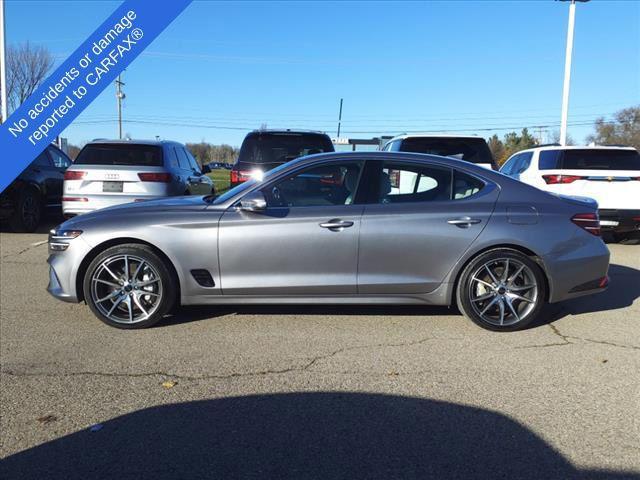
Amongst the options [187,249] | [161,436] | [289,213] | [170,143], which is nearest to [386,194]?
[289,213]

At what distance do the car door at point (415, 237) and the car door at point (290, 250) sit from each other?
147 millimetres

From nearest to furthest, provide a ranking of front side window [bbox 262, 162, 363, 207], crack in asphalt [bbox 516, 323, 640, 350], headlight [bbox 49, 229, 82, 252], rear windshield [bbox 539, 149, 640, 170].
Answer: crack in asphalt [bbox 516, 323, 640, 350]
headlight [bbox 49, 229, 82, 252]
front side window [bbox 262, 162, 363, 207]
rear windshield [bbox 539, 149, 640, 170]

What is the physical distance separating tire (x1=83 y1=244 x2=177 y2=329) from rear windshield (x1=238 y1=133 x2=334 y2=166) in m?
4.52

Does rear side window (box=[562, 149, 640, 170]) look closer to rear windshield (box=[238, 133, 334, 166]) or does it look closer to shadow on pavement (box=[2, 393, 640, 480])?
rear windshield (box=[238, 133, 334, 166])

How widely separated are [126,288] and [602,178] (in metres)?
7.79

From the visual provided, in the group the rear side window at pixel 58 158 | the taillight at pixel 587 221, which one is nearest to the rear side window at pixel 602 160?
the taillight at pixel 587 221

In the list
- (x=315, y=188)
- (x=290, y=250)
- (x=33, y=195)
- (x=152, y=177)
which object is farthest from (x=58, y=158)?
(x=290, y=250)

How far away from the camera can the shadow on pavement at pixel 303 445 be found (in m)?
2.62

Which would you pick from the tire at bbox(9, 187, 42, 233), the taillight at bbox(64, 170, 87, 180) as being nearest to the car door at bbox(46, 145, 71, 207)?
the tire at bbox(9, 187, 42, 233)

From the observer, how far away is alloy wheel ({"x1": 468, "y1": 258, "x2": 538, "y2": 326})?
4.73 metres

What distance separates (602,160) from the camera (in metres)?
9.11

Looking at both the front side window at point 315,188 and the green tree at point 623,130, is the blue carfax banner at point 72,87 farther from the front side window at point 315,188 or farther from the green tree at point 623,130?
the green tree at point 623,130

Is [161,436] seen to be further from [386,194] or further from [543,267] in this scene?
[543,267]

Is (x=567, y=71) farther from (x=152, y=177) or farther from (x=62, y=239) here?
(x=62, y=239)
